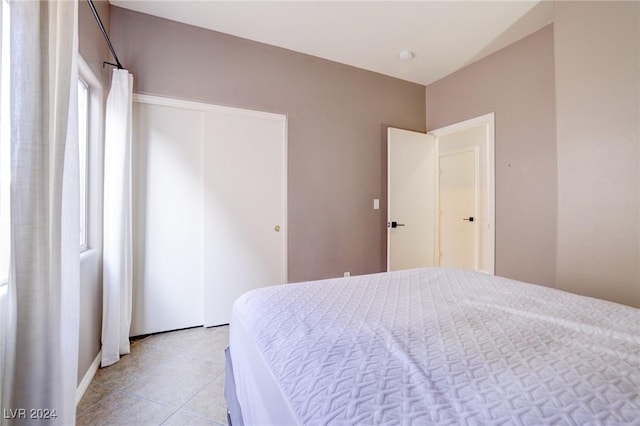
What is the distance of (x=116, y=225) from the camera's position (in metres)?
1.95

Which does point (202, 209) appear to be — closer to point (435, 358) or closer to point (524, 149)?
point (435, 358)

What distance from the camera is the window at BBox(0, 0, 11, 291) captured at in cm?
88

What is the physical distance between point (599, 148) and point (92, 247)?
347cm

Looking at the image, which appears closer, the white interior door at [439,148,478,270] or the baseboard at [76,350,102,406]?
the baseboard at [76,350,102,406]

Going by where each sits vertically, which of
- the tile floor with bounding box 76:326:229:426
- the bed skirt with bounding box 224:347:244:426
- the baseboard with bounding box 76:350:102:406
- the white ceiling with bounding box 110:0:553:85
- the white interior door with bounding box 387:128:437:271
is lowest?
the tile floor with bounding box 76:326:229:426

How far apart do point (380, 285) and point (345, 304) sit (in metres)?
0.37

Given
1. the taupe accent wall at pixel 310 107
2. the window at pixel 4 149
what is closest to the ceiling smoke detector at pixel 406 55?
the taupe accent wall at pixel 310 107

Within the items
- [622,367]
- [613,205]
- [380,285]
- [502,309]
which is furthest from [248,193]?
[613,205]

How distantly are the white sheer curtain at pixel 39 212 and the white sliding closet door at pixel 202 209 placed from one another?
1.41 meters

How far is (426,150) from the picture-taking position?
3.46 meters

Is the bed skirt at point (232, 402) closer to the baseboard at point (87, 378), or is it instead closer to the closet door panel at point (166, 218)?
the baseboard at point (87, 378)

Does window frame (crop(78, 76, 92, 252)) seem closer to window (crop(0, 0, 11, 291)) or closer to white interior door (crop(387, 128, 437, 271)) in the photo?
window (crop(0, 0, 11, 291))

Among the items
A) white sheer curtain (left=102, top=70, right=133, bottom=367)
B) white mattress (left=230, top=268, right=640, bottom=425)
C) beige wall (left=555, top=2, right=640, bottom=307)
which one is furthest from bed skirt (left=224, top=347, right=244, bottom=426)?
beige wall (left=555, top=2, right=640, bottom=307)

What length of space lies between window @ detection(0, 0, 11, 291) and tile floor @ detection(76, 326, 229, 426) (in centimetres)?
101
